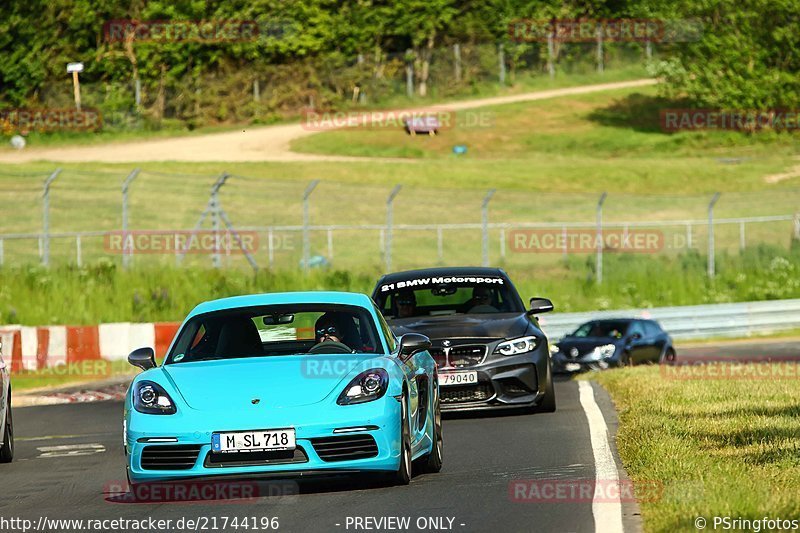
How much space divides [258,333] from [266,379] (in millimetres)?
1151

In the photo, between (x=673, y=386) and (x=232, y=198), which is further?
(x=232, y=198)

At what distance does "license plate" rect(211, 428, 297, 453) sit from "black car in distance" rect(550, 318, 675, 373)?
1936 centimetres

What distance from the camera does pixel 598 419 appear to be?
15109 millimetres

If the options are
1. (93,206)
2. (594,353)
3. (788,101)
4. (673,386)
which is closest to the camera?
(673,386)

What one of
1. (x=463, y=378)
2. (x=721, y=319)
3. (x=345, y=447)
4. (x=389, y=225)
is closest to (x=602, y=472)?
(x=345, y=447)

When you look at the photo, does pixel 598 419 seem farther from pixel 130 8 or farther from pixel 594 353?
pixel 130 8

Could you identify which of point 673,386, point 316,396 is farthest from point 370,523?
point 673,386

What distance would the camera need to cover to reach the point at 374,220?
47969 mm

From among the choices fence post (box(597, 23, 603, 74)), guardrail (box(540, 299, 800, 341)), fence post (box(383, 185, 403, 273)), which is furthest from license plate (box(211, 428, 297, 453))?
fence post (box(597, 23, 603, 74))

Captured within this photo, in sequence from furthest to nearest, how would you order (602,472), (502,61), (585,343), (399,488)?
1. (502,61)
2. (585,343)
3. (602,472)
4. (399,488)

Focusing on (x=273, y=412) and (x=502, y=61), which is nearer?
(x=273, y=412)

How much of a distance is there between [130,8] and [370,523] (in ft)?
247

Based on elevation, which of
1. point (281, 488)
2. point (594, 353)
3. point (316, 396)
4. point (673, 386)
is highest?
point (316, 396)

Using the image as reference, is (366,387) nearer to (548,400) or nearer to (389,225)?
(548,400)
